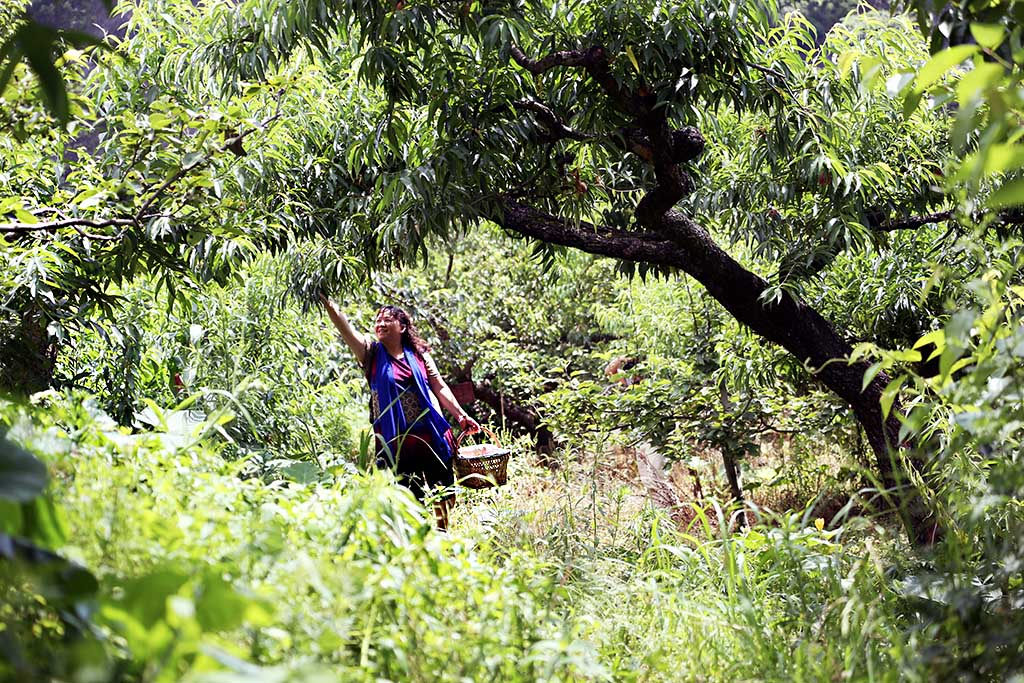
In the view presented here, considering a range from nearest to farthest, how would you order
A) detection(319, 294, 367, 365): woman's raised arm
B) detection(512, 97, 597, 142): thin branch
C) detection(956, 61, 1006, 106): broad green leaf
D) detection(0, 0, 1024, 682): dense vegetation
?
detection(956, 61, 1006, 106): broad green leaf → detection(0, 0, 1024, 682): dense vegetation → detection(512, 97, 597, 142): thin branch → detection(319, 294, 367, 365): woman's raised arm

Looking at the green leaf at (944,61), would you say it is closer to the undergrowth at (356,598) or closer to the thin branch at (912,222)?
the undergrowth at (356,598)

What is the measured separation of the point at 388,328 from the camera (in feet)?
14.9

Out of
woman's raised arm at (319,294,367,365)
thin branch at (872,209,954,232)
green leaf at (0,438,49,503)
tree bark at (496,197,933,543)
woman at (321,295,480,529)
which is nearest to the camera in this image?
green leaf at (0,438,49,503)

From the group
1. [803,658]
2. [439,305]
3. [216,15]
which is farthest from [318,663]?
[439,305]

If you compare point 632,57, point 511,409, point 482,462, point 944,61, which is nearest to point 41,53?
point 944,61

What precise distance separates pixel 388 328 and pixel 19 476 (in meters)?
3.58

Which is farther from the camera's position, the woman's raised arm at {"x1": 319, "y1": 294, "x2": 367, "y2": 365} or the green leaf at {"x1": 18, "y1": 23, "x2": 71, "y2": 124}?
the woman's raised arm at {"x1": 319, "y1": 294, "x2": 367, "y2": 365}

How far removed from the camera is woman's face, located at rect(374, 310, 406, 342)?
4.55m

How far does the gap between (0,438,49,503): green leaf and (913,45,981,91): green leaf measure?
1.17 meters

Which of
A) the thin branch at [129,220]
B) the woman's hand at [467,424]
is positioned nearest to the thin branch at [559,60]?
the thin branch at [129,220]

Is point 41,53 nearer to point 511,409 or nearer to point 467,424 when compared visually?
point 467,424

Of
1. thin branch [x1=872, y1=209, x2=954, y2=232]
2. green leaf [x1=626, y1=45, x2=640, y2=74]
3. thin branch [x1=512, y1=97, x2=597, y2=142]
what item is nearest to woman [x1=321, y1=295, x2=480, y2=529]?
thin branch [x1=512, y1=97, x2=597, y2=142]

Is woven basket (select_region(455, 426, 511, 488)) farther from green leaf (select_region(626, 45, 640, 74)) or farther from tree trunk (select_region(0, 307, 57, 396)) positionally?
green leaf (select_region(626, 45, 640, 74))

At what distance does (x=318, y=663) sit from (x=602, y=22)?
2894 mm
